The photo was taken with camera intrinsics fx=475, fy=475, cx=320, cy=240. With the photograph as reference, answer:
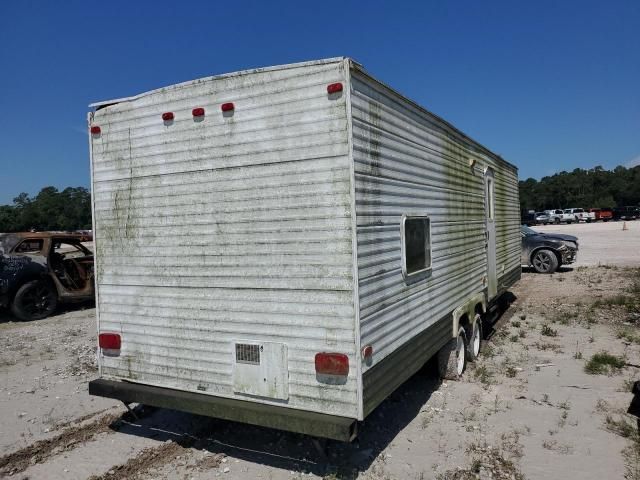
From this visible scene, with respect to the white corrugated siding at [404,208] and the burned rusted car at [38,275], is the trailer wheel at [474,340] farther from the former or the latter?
the burned rusted car at [38,275]

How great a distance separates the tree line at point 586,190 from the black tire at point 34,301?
82.9 m

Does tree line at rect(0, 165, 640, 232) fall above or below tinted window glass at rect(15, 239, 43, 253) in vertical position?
above

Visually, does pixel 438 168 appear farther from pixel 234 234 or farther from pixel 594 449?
pixel 594 449

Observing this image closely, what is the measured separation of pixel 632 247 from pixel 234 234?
24193 mm

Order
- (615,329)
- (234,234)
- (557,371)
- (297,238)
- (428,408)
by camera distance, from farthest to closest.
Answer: (615,329), (557,371), (428,408), (234,234), (297,238)

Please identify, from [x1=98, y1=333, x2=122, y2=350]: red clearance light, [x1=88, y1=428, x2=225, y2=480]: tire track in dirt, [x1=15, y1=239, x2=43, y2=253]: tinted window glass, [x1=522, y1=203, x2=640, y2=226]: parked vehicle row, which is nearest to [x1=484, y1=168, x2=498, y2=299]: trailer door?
[x1=88, y1=428, x2=225, y2=480]: tire track in dirt

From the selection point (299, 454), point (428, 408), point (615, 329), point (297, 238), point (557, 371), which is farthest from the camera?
point (615, 329)

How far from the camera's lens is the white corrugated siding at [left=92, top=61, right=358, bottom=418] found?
3.34 metres

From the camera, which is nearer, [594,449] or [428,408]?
[594,449]

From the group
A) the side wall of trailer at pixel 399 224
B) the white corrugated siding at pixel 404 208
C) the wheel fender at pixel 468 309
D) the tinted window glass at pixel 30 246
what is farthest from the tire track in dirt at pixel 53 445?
the tinted window glass at pixel 30 246

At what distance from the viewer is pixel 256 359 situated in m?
3.63

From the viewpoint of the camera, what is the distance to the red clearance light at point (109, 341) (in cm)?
429

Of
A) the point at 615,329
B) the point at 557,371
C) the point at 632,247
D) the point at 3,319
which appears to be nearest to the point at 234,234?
the point at 557,371

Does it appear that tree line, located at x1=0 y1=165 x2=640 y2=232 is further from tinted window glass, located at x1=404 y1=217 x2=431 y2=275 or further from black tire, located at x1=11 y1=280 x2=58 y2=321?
tinted window glass, located at x1=404 y1=217 x2=431 y2=275
